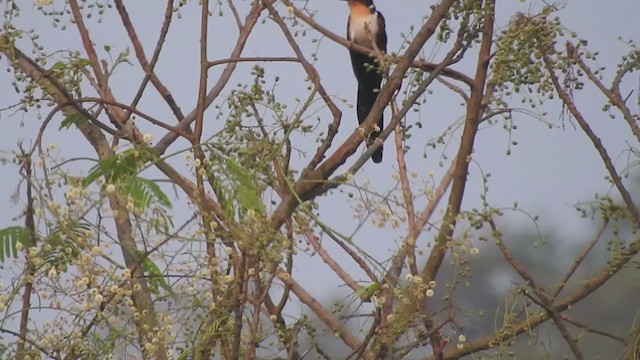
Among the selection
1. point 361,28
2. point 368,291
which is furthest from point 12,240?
point 361,28

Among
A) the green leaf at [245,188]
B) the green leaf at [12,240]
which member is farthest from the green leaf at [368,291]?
the green leaf at [12,240]

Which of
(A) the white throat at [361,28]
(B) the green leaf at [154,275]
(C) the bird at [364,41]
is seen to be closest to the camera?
(B) the green leaf at [154,275]

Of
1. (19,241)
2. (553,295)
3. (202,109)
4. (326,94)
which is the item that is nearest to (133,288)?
(19,241)

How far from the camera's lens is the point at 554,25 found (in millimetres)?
1512

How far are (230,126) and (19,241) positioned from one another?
28cm

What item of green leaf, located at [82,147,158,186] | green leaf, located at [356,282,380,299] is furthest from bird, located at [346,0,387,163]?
green leaf, located at [82,147,158,186]

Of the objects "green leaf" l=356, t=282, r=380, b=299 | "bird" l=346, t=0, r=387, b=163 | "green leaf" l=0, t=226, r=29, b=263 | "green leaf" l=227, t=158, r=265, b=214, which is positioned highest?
"bird" l=346, t=0, r=387, b=163

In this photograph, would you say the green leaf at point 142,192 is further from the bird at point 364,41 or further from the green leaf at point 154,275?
the bird at point 364,41

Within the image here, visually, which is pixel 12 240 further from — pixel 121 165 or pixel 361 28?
pixel 361 28

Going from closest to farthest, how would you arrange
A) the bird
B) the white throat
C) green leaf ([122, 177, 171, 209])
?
green leaf ([122, 177, 171, 209]) → the bird → the white throat

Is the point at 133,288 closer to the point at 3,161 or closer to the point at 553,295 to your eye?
the point at 3,161

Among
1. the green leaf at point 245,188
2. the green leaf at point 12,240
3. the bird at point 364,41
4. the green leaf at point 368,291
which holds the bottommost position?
the green leaf at point 368,291

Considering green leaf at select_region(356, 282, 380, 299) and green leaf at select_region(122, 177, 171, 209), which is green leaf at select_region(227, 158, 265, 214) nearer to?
green leaf at select_region(122, 177, 171, 209)

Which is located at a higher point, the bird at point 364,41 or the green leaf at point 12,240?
the bird at point 364,41
